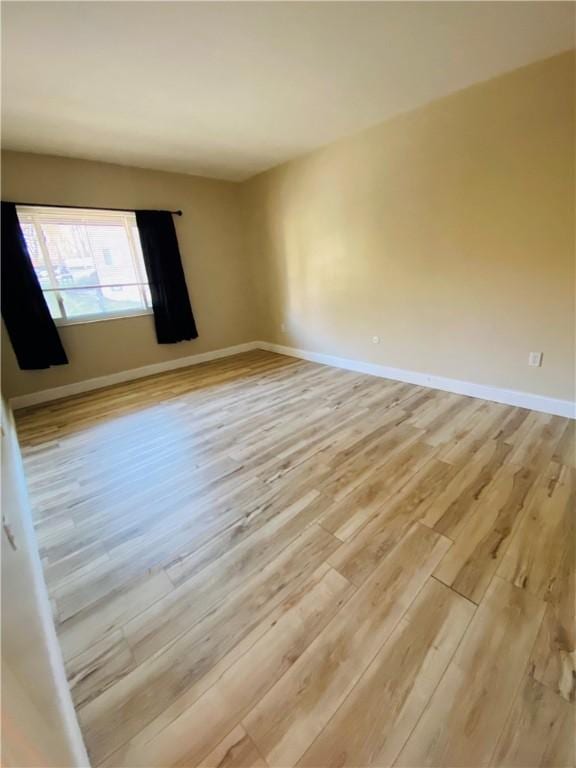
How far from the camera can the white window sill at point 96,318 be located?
3564 millimetres

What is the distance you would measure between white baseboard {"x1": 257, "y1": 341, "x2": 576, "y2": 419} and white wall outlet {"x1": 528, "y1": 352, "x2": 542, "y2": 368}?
25cm

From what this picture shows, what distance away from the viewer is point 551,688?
0.93m

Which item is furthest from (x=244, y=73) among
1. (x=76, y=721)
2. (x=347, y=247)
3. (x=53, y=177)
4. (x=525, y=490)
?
(x=76, y=721)

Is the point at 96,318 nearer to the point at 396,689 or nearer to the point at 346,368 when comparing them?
the point at 346,368

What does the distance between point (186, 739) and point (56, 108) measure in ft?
11.9

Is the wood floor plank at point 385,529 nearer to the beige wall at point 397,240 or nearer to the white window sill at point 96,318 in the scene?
the beige wall at point 397,240

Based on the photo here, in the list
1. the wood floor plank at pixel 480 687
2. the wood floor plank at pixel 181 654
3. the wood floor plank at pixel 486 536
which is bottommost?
the wood floor plank at pixel 480 687

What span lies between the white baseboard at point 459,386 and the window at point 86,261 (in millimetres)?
2467

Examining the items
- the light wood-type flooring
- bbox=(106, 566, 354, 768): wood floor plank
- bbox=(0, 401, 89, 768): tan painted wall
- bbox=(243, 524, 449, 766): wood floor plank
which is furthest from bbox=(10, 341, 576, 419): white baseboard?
bbox=(0, 401, 89, 768): tan painted wall

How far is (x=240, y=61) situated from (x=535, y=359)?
2.93 meters

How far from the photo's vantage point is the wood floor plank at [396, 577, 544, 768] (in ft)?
2.72

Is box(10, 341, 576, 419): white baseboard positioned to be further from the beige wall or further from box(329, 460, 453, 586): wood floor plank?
box(329, 460, 453, 586): wood floor plank

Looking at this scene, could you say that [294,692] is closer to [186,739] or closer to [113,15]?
[186,739]

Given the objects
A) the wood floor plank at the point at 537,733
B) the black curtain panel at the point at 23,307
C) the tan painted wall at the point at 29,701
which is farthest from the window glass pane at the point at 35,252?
the wood floor plank at the point at 537,733
